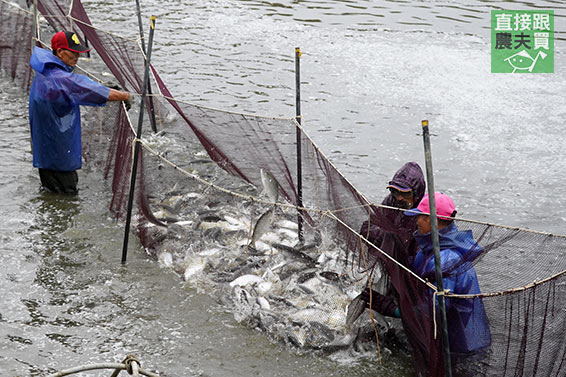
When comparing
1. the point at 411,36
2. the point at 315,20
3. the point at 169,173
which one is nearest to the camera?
the point at 169,173

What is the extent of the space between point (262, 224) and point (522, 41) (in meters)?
10.8

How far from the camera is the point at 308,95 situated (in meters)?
13.2

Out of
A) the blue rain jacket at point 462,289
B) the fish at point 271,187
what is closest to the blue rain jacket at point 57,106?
the fish at point 271,187

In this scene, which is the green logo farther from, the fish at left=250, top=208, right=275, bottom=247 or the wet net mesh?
the fish at left=250, top=208, right=275, bottom=247

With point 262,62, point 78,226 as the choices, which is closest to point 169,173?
point 78,226

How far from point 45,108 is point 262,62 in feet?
22.7

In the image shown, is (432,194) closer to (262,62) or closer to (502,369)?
(502,369)

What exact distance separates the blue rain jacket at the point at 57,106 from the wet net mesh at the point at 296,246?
523 millimetres

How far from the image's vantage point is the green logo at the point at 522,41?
1450cm

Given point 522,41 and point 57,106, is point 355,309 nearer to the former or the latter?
point 57,106

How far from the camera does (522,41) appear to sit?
1584 centimetres

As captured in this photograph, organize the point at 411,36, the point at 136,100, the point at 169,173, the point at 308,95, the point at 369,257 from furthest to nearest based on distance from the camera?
1. the point at 411,36
2. the point at 308,95
3. the point at 136,100
4. the point at 169,173
5. the point at 369,257

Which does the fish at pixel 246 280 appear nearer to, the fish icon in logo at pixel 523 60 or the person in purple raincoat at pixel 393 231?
the person in purple raincoat at pixel 393 231

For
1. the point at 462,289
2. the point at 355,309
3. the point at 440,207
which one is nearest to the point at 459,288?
the point at 462,289
